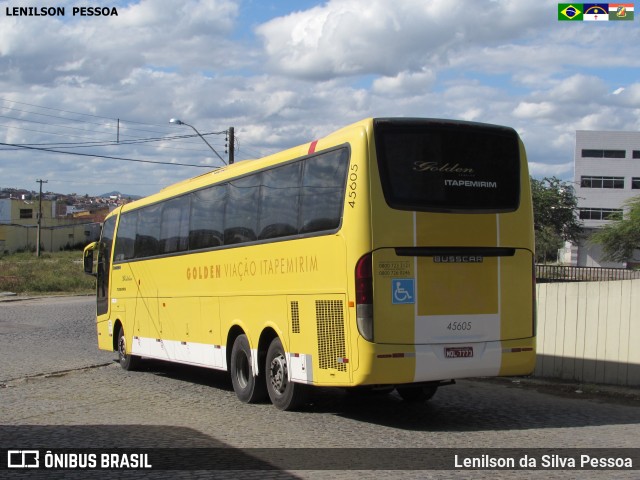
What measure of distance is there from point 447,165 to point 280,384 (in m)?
3.64

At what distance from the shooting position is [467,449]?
835 centimetres

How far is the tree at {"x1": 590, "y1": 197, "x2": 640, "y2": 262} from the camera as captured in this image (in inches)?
2392

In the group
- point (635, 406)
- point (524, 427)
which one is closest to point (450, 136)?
point (524, 427)

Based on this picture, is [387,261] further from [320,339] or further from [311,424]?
[311,424]

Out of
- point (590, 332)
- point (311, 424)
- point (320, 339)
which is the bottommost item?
point (311, 424)

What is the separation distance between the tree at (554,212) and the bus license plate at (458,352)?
59174 millimetres

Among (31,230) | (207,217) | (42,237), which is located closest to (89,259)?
(207,217)

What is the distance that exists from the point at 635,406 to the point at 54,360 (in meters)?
11.9

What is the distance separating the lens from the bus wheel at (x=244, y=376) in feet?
38.5

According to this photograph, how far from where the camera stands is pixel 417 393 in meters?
11.8

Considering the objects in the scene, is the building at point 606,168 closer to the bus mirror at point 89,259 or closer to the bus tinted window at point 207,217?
the bus mirror at point 89,259

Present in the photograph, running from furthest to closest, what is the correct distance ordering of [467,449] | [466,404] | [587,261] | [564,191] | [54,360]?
[587,261], [564,191], [54,360], [466,404], [467,449]

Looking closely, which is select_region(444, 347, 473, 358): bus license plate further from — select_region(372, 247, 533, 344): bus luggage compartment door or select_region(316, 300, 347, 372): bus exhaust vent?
select_region(316, 300, 347, 372): bus exhaust vent

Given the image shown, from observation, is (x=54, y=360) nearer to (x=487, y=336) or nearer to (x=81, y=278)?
(x=487, y=336)
